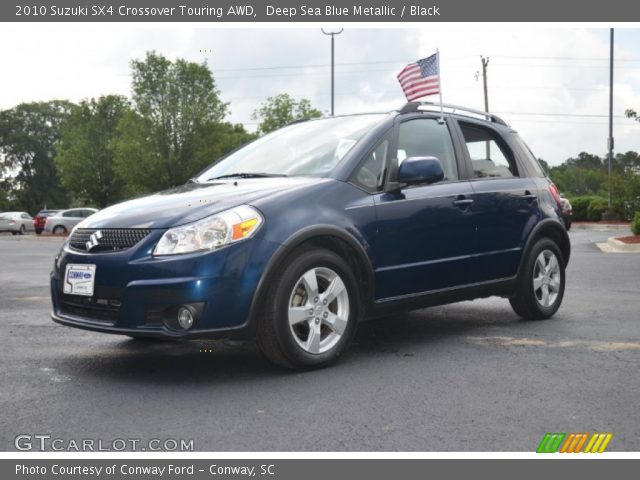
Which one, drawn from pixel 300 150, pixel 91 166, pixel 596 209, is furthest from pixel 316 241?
pixel 91 166

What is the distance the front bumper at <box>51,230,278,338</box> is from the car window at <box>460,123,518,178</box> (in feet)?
8.08

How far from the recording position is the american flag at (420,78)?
31.7ft

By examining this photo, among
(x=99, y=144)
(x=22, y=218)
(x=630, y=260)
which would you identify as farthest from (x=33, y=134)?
(x=630, y=260)

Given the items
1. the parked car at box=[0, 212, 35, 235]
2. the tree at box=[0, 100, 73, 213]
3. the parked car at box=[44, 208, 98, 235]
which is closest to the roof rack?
the parked car at box=[44, 208, 98, 235]

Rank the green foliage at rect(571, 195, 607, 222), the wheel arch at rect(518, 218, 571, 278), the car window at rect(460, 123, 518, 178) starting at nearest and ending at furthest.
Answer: the car window at rect(460, 123, 518, 178)
the wheel arch at rect(518, 218, 571, 278)
the green foliage at rect(571, 195, 607, 222)

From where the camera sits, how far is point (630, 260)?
14.6 metres

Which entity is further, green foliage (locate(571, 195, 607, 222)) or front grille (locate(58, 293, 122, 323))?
green foliage (locate(571, 195, 607, 222))

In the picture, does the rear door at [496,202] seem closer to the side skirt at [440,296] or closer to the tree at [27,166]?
the side skirt at [440,296]

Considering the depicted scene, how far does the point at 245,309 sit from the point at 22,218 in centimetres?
4666

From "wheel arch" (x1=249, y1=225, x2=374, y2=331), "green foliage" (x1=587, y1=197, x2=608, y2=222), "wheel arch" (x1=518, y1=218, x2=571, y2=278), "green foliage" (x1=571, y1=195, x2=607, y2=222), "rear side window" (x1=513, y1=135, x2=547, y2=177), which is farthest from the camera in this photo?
"green foliage" (x1=571, y1=195, x2=607, y2=222)

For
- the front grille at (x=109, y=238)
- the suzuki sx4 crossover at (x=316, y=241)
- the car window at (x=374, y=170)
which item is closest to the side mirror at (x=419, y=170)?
the suzuki sx4 crossover at (x=316, y=241)

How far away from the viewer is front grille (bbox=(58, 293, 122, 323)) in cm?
470

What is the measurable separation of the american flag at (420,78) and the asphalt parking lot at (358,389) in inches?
145

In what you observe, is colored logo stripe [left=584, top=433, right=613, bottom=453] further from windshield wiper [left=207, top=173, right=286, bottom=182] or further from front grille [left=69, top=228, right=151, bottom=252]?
windshield wiper [left=207, top=173, right=286, bottom=182]
